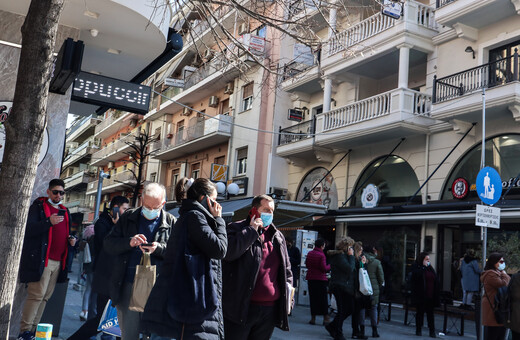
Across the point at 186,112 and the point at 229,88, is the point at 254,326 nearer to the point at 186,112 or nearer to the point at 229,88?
Result: the point at 229,88

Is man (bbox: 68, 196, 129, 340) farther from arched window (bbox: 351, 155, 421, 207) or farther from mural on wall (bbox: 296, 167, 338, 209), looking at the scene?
mural on wall (bbox: 296, 167, 338, 209)

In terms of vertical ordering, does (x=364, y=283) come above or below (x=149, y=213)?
below

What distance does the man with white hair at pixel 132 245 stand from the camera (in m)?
5.14

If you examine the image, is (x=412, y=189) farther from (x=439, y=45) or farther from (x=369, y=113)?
(x=439, y=45)

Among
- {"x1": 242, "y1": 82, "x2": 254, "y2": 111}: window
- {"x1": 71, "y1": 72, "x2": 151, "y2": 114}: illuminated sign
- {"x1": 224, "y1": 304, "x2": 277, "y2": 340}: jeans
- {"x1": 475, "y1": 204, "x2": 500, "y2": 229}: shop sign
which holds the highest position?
{"x1": 242, "y1": 82, "x2": 254, "y2": 111}: window

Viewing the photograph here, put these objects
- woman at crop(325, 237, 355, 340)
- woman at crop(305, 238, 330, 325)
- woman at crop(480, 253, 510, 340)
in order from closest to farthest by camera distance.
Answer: woman at crop(480, 253, 510, 340), woman at crop(325, 237, 355, 340), woman at crop(305, 238, 330, 325)

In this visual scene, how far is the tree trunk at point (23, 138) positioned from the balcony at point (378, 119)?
571 inches

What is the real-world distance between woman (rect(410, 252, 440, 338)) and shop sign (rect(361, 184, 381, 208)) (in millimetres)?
7408

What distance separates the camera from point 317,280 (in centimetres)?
1233

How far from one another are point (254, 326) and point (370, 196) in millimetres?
15304

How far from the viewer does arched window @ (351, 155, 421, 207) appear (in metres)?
19.0

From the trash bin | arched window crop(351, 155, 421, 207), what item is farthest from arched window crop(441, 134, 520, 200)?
the trash bin

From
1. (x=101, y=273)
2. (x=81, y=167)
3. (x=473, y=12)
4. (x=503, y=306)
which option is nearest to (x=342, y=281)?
(x=503, y=306)

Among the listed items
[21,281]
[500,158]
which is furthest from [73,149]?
[21,281]
